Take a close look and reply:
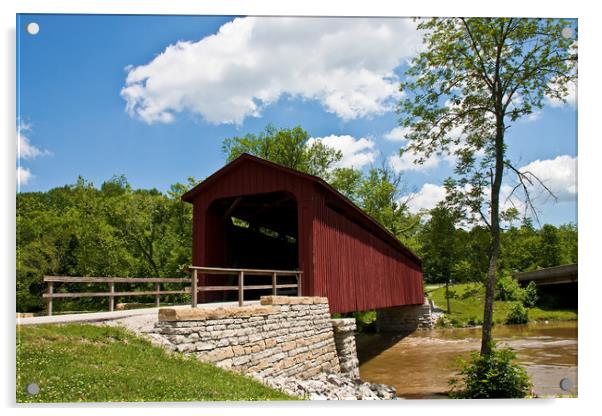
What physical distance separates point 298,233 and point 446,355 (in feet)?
29.6

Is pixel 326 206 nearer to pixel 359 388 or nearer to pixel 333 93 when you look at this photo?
pixel 333 93

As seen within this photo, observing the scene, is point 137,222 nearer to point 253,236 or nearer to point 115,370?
point 253,236

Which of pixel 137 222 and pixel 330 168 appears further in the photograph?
pixel 330 168

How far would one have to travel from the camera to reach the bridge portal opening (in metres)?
13.8

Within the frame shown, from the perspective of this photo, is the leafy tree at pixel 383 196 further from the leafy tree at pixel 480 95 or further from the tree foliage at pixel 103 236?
the leafy tree at pixel 480 95

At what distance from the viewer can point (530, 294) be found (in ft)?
61.6

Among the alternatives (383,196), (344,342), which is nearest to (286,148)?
(383,196)

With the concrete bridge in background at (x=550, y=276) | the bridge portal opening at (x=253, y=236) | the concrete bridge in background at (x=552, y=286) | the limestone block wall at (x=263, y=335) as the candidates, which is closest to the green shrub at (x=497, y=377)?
the limestone block wall at (x=263, y=335)

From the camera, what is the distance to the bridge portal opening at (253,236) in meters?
13.8

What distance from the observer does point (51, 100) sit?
7996 millimetres

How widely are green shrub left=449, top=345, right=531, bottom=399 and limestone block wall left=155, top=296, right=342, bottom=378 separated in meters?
3.37

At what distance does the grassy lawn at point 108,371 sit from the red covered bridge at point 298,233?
514 centimetres

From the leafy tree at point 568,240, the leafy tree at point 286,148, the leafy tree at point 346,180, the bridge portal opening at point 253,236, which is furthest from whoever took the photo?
the leafy tree at point 346,180

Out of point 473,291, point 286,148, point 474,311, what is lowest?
point 474,311
